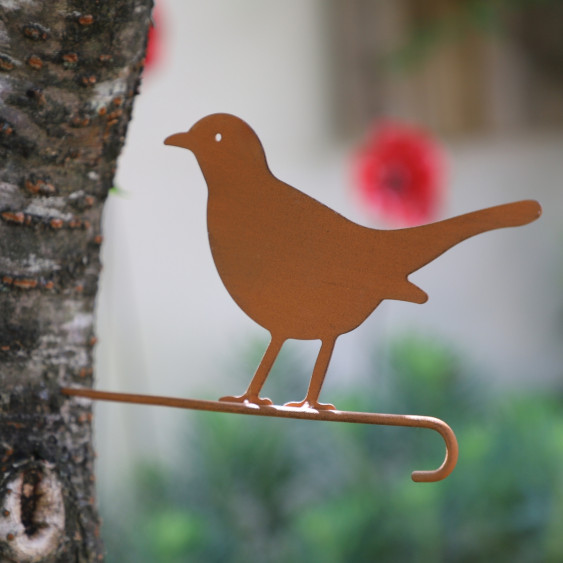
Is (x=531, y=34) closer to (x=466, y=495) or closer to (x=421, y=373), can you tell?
(x=421, y=373)

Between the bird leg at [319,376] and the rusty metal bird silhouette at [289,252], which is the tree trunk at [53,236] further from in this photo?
the bird leg at [319,376]

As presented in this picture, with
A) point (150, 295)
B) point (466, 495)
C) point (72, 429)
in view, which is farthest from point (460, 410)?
point (72, 429)

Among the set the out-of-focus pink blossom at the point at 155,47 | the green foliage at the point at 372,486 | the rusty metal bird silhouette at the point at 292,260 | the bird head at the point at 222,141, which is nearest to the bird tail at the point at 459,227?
the rusty metal bird silhouette at the point at 292,260

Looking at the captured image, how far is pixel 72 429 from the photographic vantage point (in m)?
0.52

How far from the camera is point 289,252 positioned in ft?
1.56

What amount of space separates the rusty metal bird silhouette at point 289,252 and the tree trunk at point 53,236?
0.19 feet

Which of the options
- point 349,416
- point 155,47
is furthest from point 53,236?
point 155,47

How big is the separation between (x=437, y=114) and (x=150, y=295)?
709 millimetres

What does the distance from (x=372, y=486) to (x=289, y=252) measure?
780 millimetres

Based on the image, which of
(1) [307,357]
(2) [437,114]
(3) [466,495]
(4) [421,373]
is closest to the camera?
(3) [466,495]

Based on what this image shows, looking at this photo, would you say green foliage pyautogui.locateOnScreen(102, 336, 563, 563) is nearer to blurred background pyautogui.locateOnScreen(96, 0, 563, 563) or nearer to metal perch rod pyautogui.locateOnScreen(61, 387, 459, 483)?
blurred background pyautogui.locateOnScreen(96, 0, 563, 563)

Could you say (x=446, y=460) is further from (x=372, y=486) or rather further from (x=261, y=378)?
(x=372, y=486)

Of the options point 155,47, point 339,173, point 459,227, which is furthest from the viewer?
point 339,173

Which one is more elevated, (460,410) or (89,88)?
(89,88)
